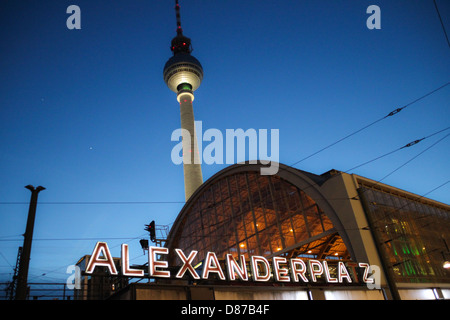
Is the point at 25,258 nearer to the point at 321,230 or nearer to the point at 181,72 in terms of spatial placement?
the point at 321,230

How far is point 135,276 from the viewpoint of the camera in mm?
18609

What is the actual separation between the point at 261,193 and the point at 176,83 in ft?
211

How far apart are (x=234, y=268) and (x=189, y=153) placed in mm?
57381

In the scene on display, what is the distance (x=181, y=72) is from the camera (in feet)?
308

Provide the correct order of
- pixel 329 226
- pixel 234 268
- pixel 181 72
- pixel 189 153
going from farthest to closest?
1. pixel 181 72
2. pixel 189 153
3. pixel 329 226
4. pixel 234 268

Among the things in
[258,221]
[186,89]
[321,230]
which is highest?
[186,89]

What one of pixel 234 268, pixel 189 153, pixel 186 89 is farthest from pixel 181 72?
pixel 234 268

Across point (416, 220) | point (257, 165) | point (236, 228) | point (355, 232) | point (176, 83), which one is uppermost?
point (176, 83)

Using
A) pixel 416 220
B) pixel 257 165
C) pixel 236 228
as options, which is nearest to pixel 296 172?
pixel 257 165

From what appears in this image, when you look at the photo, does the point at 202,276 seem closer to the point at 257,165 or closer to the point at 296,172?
the point at 296,172

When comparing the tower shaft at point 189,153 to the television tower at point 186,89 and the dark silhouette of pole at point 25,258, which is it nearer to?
the television tower at point 186,89

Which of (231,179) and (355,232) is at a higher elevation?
(231,179)

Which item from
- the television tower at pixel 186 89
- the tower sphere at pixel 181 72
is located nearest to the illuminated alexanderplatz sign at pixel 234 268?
the television tower at pixel 186 89
